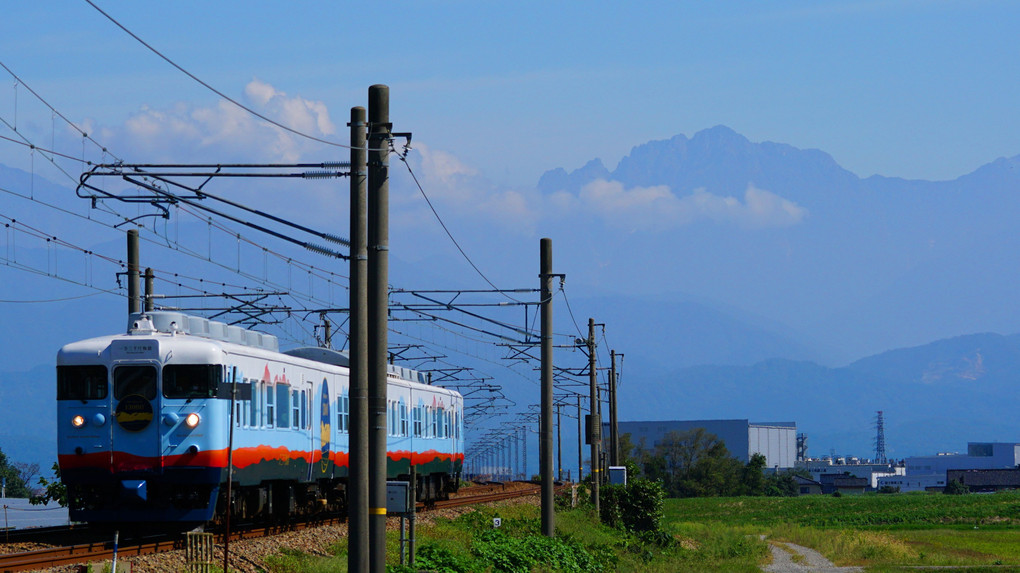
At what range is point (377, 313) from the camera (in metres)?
16.5

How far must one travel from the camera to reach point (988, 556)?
4822 cm

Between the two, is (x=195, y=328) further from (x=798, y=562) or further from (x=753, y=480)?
(x=753, y=480)

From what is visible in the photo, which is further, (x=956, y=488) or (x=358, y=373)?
(x=956, y=488)

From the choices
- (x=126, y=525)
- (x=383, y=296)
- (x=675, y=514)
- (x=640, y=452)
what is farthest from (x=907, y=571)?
(x=640, y=452)

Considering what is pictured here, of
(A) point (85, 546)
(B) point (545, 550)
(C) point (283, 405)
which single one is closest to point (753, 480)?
(B) point (545, 550)

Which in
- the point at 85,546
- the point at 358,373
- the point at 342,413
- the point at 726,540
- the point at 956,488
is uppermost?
the point at 358,373

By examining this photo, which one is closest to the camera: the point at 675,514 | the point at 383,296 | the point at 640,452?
the point at 383,296

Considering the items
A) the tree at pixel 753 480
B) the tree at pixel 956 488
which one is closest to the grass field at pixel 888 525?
the tree at pixel 956 488

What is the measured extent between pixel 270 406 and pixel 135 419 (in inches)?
134

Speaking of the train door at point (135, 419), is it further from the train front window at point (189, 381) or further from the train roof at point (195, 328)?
the train roof at point (195, 328)

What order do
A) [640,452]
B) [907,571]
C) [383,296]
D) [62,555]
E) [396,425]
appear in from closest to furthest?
[383,296]
[62,555]
[396,425]
[907,571]
[640,452]

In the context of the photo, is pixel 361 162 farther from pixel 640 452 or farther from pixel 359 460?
pixel 640 452

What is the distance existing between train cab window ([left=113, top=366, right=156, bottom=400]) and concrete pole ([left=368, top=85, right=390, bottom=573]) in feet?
23.2

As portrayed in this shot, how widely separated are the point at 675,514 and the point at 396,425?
47.2 m
